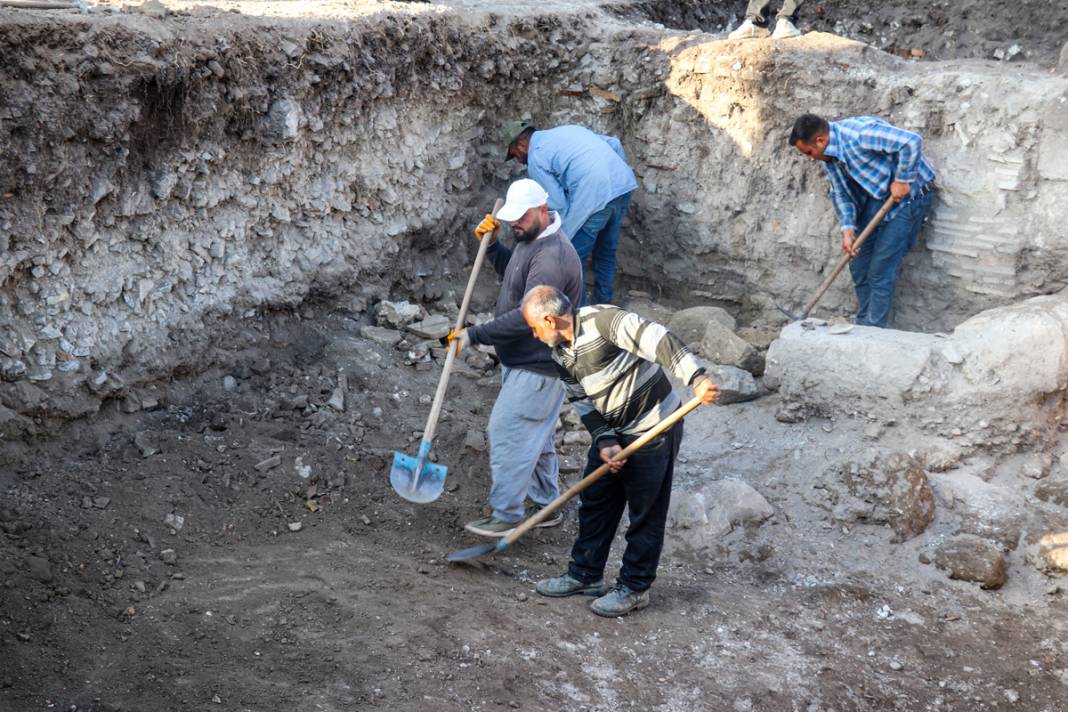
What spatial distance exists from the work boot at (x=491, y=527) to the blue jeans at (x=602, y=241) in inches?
88.2

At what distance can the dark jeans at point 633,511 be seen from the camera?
4.55 m

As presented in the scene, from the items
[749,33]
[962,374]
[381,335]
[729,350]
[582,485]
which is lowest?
[381,335]

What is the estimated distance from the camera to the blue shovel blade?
17.6 ft

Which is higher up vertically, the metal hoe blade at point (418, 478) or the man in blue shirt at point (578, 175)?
the man in blue shirt at point (578, 175)

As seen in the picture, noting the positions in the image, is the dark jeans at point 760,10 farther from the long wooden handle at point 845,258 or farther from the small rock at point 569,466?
the small rock at point 569,466

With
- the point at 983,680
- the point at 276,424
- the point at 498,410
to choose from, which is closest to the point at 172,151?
Answer: the point at 276,424

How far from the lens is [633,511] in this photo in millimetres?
4676

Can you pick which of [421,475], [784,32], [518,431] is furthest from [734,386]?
[784,32]

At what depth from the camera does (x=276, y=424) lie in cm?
598

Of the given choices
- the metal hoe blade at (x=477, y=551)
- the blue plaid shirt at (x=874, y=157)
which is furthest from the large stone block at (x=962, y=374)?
the metal hoe blade at (x=477, y=551)

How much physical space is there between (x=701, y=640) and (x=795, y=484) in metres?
1.50

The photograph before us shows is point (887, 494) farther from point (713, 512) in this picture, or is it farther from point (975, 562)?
point (713, 512)

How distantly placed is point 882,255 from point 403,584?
4.09 metres

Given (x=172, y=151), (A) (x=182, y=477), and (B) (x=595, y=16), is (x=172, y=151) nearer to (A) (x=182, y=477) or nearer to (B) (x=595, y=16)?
(A) (x=182, y=477)
